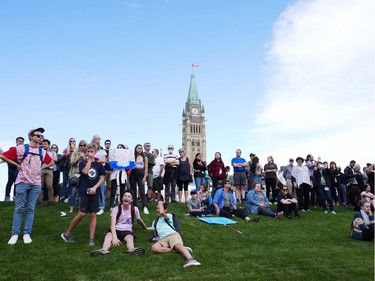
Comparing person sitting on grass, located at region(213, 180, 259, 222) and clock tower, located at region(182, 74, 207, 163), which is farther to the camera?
clock tower, located at region(182, 74, 207, 163)

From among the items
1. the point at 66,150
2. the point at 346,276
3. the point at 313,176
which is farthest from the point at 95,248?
the point at 313,176

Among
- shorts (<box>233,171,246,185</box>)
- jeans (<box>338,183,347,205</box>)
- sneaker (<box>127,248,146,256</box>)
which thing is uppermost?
shorts (<box>233,171,246,185</box>)

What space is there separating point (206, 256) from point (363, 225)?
18.1 feet

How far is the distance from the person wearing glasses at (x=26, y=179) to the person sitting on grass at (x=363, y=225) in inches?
358

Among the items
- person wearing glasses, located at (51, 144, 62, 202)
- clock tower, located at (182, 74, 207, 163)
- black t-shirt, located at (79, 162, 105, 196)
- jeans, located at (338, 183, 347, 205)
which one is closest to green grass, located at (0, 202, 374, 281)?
black t-shirt, located at (79, 162, 105, 196)

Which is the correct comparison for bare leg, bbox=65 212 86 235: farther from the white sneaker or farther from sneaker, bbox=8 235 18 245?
sneaker, bbox=8 235 18 245

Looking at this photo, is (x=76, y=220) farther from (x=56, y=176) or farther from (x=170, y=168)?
(x=170, y=168)

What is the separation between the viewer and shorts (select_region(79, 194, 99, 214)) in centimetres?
807

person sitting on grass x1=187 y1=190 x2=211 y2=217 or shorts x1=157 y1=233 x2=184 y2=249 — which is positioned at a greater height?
person sitting on grass x1=187 y1=190 x2=211 y2=217

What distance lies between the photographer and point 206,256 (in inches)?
300

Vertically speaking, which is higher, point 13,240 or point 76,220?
point 76,220

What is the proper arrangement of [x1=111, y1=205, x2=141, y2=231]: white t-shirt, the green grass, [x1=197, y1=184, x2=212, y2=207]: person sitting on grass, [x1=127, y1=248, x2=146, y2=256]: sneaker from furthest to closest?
[x1=197, y1=184, x2=212, y2=207]: person sitting on grass < [x1=111, y1=205, x2=141, y2=231]: white t-shirt < [x1=127, y1=248, x2=146, y2=256]: sneaker < the green grass

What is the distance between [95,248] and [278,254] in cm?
422

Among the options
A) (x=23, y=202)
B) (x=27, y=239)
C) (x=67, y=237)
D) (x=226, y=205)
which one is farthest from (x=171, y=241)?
(x=226, y=205)
